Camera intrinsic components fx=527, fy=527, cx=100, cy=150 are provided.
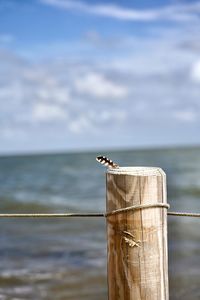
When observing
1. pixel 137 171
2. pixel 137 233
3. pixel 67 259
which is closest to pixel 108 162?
pixel 137 171

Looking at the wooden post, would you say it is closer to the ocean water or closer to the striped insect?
the striped insect

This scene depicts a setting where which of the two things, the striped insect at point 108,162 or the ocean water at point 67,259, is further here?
the ocean water at point 67,259

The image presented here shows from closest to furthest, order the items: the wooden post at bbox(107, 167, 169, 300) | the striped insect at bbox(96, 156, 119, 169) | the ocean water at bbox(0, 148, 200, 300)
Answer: the wooden post at bbox(107, 167, 169, 300) → the striped insect at bbox(96, 156, 119, 169) → the ocean water at bbox(0, 148, 200, 300)

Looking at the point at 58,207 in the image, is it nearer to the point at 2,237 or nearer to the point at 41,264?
the point at 2,237

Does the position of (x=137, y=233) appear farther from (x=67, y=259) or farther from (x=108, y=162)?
(x=67, y=259)

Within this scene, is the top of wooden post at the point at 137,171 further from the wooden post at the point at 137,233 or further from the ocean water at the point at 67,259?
the ocean water at the point at 67,259

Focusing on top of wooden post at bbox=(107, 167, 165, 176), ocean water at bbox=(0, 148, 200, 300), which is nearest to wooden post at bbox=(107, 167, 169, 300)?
top of wooden post at bbox=(107, 167, 165, 176)

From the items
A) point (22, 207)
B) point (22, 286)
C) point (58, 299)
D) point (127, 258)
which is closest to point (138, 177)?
point (127, 258)

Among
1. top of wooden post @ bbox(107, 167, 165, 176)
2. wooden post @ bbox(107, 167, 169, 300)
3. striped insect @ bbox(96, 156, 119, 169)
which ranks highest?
striped insect @ bbox(96, 156, 119, 169)

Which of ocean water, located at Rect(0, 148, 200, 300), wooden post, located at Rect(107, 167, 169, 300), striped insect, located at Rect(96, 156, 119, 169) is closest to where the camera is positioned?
wooden post, located at Rect(107, 167, 169, 300)

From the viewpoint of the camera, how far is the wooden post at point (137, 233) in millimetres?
2344

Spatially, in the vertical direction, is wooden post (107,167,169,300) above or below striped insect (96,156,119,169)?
below

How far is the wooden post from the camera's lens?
2344 mm

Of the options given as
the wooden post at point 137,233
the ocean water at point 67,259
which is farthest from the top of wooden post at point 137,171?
the ocean water at point 67,259
